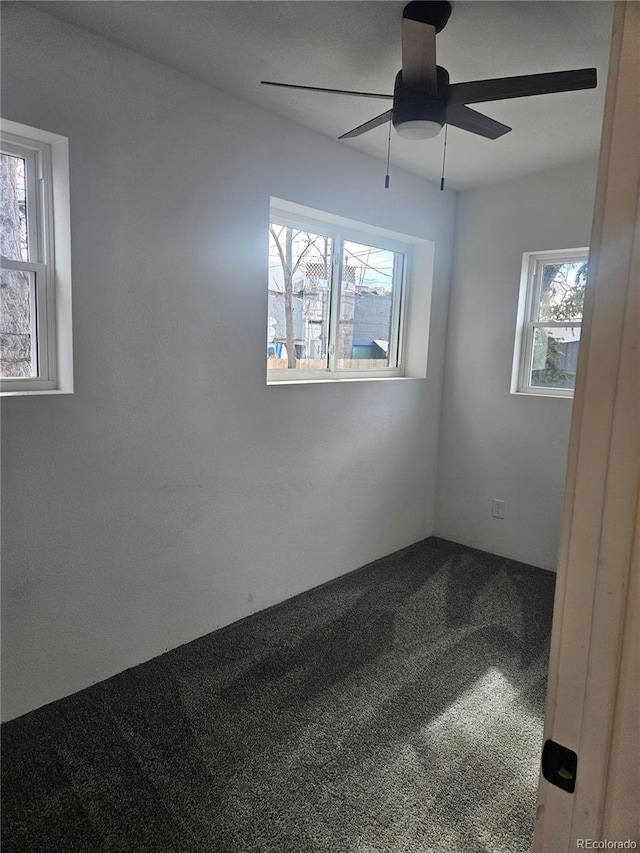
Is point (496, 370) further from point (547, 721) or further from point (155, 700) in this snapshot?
point (547, 721)

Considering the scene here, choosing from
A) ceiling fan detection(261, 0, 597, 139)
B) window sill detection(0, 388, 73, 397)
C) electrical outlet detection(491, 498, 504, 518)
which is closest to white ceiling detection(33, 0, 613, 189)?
ceiling fan detection(261, 0, 597, 139)

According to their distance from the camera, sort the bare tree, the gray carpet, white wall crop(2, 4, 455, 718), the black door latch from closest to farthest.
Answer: the black door latch, the gray carpet, white wall crop(2, 4, 455, 718), the bare tree

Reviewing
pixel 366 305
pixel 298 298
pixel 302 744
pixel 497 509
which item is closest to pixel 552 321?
pixel 366 305

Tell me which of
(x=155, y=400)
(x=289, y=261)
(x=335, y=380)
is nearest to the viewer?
(x=155, y=400)

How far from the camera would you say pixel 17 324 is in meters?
2.09

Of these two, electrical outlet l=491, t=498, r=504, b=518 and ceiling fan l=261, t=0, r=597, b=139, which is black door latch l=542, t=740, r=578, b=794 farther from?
electrical outlet l=491, t=498, r=504, b=518

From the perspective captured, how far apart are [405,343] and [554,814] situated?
3514 mm

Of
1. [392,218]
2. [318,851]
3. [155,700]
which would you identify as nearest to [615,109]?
[318,851]

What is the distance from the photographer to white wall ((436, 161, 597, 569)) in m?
3.47

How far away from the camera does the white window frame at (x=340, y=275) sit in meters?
3.06

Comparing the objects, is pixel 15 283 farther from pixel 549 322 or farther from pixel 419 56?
pixel 549 322

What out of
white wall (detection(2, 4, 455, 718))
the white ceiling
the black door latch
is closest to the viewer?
the black door latch

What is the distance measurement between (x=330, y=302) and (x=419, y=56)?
1686 millimetres

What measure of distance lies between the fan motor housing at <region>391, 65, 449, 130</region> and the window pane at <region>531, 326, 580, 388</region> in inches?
80.7
